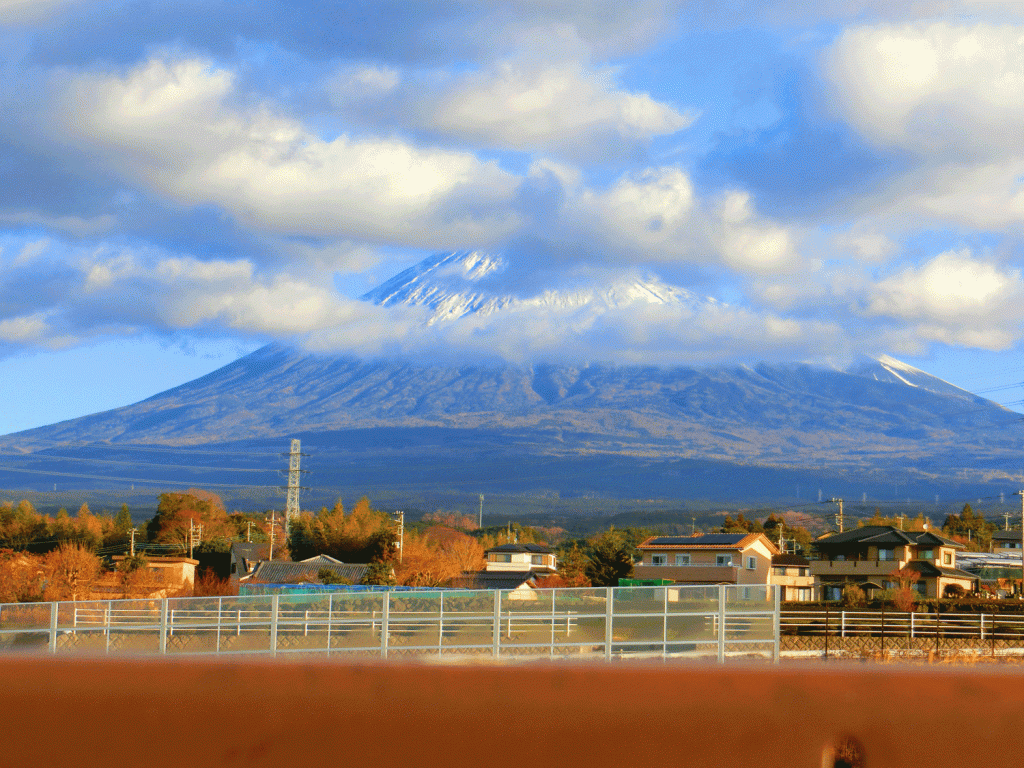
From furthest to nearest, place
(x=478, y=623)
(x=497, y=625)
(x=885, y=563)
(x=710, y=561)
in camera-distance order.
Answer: (x=885, y=563), (x=710, y=561), (x=478, y=623), (x=497, y=625)

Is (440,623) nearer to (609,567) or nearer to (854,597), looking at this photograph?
(854,597)

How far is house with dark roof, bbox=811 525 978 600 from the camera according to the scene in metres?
61.8

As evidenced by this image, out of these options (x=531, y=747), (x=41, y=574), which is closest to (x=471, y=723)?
(x=531, y=747)

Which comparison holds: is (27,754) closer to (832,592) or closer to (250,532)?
(832,592)

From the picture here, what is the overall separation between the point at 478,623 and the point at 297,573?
4296 cm

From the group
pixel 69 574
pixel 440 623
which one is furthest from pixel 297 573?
pixel 440 623

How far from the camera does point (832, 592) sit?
65562 millimetres

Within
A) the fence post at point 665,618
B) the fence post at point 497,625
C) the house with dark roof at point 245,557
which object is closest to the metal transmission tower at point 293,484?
the house with dark roof at point 245,557

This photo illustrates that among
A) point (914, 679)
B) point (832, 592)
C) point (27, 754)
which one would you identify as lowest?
point (832, 592)

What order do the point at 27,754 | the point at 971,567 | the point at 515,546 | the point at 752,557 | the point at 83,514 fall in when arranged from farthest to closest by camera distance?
the point at 83,514, the point at 515,546, the point at 971,567, the point at 752,557, the point at 27,754

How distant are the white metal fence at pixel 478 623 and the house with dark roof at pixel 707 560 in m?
42.3

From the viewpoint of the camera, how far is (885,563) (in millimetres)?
64000

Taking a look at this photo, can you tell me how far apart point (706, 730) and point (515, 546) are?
290 ft

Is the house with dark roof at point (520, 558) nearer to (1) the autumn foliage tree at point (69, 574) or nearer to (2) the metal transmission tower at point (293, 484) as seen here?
(2) the metal transmission tower at point (293, 484)
